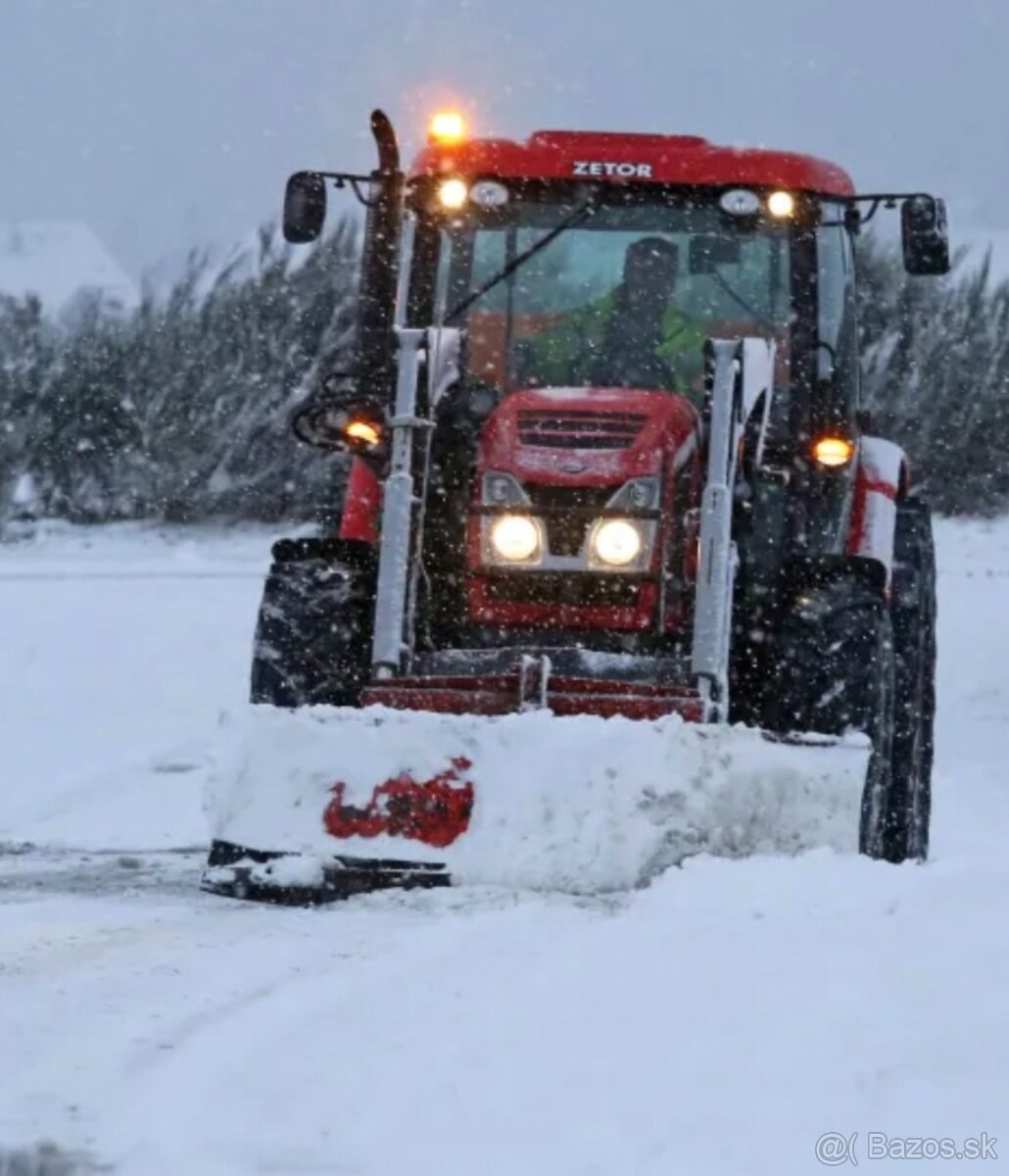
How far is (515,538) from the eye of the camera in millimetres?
6441

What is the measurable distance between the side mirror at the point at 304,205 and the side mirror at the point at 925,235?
172 cm

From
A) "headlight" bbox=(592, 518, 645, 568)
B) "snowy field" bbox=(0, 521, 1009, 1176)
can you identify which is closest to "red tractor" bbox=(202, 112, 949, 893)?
"headlight" bbox=(592, 518, 645, 568)

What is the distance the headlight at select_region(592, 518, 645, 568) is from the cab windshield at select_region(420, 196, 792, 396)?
594 millimetres

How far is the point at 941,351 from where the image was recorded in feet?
71.8

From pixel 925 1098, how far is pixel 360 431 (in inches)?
144

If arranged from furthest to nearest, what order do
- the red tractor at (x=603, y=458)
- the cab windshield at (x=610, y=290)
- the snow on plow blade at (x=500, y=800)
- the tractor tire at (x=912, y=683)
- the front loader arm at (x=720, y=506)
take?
the tractor tire at (x=912, y=683) → the cab windshield at (x=610, y=290) → the red tractor at (x=603, y=458) → the front loader arm at (x=720, y=506) → the snow on plow blade at (x=500, y=800)

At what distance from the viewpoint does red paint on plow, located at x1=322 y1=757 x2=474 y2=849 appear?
5688 millimetres

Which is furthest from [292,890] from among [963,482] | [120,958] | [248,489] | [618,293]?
[963,482]

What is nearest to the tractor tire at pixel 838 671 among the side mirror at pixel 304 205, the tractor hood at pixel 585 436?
the tractor hood at pixel 585 436

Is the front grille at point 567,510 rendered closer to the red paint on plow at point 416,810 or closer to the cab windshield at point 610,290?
the cab windshield at point 610,290

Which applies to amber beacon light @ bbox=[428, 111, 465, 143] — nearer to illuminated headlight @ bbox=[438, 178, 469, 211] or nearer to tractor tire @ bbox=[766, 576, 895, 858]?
illuminated headlight @ bbox=[438, 178, 469, 211]

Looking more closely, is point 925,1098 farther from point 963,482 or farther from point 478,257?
point 963,482

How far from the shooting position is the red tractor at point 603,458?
20.7 feet

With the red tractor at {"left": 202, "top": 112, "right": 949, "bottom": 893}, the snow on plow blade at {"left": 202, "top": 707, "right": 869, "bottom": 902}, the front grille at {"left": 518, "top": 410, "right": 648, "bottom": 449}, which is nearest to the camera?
the snow on plow blade at {"left": 202, "top": 707, "right": 869, "bottom": 902}
